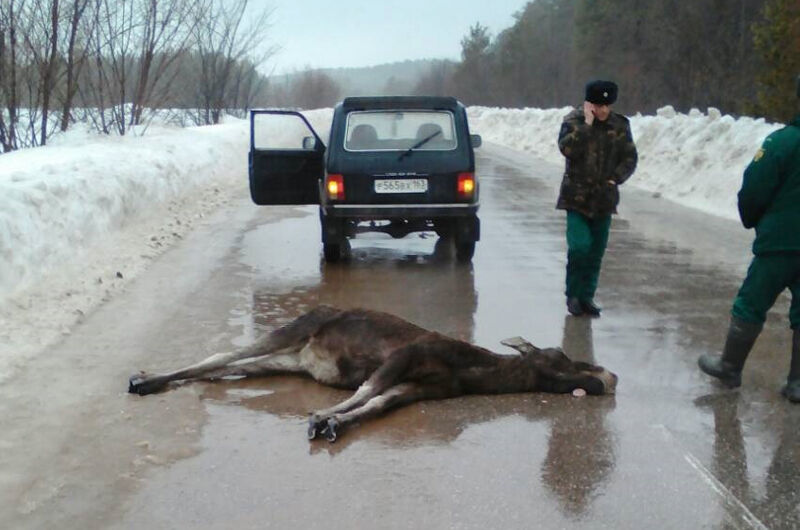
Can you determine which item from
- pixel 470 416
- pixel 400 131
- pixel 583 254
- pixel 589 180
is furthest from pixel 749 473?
pixel 400 131

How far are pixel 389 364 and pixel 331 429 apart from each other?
2.07ft

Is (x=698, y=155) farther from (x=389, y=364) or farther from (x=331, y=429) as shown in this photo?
(x=331, y=429)

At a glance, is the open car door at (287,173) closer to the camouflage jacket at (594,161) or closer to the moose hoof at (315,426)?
the camouflage jacket at (594,161)

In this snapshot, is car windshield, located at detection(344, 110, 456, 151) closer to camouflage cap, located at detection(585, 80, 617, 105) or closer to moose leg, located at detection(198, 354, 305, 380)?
camouflage cap, located at detection(585, 80, 617, 105)

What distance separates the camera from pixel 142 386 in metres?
5.25

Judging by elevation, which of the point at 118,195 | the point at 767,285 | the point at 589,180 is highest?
the point at 589,180

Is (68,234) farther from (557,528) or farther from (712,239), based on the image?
(712,239)

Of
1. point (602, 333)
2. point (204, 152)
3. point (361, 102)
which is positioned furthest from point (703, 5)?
point (602, 333)

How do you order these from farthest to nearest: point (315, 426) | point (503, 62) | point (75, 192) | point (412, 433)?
point (503, 62) < point (75, 192) < point (412, 433) < point (315, 426)

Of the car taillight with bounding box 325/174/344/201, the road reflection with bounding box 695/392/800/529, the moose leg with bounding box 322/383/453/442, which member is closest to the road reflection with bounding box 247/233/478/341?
the car taillight with bounding box 325/174/344/201

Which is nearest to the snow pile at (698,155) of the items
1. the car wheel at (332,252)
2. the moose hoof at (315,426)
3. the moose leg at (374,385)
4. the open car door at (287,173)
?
the open car door at (287,173)

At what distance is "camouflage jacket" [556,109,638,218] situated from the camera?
290 inches

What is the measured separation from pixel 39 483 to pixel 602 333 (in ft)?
14.0

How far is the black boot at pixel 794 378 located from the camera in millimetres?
5258
